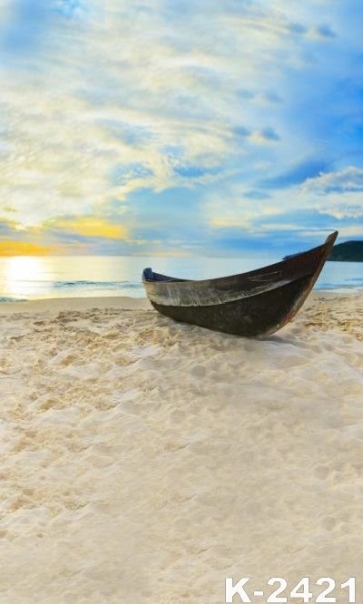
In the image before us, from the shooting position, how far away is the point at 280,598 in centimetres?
349

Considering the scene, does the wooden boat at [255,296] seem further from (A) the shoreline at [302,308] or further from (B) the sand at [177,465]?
(A) the shoreline at [302,308]

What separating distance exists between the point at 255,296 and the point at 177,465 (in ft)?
10.3

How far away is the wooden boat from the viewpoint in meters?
7.25

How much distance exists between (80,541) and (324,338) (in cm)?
523

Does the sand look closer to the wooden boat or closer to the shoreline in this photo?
the wooden boat

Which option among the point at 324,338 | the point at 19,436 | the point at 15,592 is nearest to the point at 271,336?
the point at 324,338

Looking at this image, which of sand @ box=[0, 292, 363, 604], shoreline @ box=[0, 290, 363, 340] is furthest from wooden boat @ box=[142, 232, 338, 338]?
shoreline @ box=[0, 290, 363, 340]

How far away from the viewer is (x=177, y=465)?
5141mm

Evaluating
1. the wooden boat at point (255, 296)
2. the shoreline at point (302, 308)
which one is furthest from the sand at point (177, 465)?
the shoreline at point (302, 308)

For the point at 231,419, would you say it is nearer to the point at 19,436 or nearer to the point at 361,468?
the point at 361,468

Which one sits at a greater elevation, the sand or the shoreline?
the shoreline

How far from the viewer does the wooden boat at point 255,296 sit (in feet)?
23.8

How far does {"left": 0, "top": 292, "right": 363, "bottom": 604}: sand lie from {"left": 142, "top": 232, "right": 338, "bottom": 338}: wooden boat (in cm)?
23

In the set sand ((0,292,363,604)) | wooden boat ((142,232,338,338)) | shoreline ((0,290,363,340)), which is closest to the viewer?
sand ((0,292,363,604))
